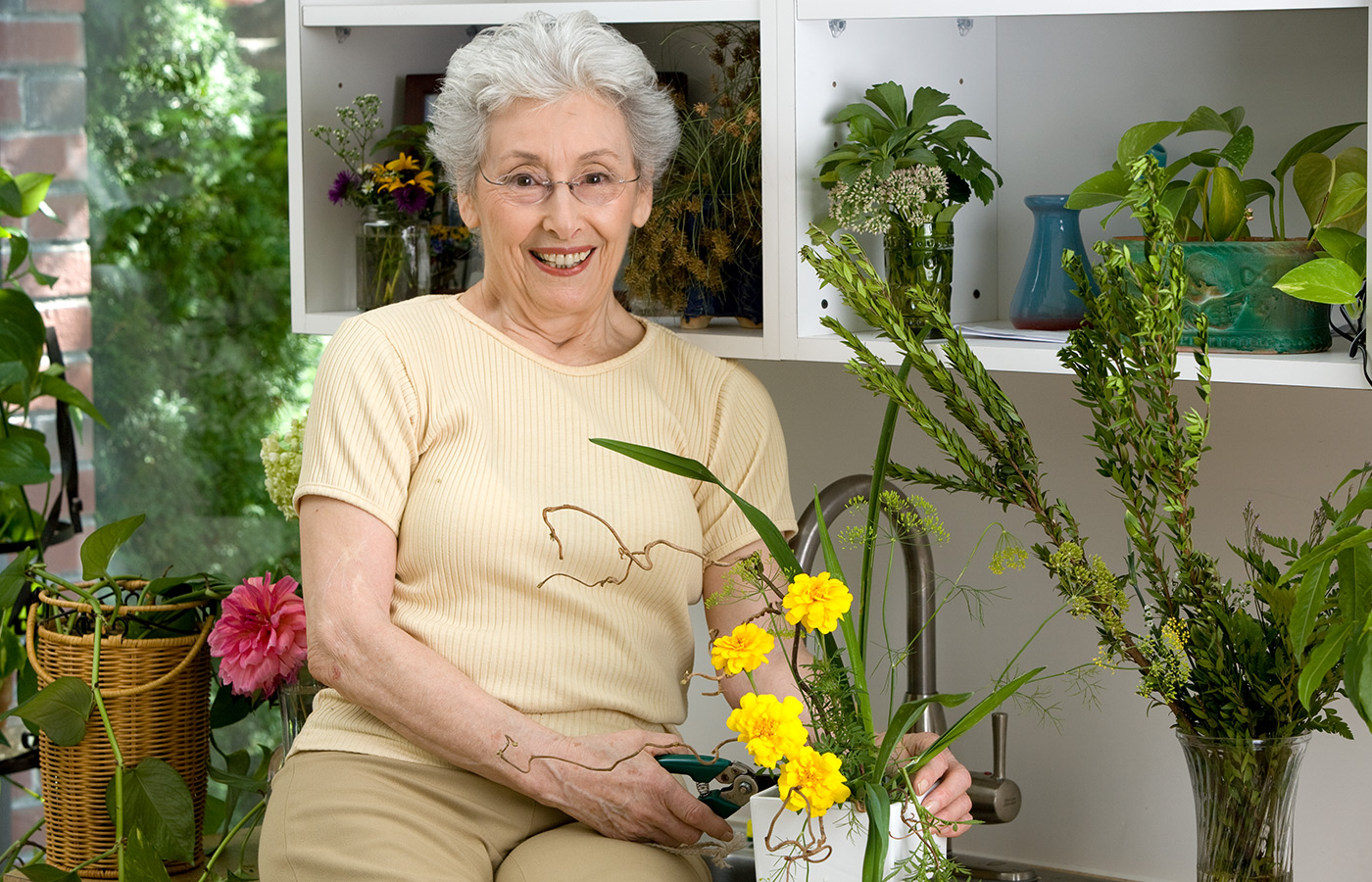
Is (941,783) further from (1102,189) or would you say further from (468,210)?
(468,210)

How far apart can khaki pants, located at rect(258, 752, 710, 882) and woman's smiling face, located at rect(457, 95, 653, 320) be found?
510 millimetres

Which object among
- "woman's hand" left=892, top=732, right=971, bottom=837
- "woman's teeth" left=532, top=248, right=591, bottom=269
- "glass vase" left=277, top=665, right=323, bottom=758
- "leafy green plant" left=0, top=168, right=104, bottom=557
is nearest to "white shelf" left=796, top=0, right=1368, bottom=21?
"woman's teeth" left=532, top=248, right=591, bottom=269

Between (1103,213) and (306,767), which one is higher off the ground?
(1103,213)

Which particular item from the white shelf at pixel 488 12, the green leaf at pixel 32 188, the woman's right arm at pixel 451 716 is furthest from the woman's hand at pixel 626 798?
the green leaf at pixel 32 188

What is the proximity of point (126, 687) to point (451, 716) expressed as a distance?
560mm

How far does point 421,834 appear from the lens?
1.31 metres

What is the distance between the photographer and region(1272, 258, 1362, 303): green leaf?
1.10 meters

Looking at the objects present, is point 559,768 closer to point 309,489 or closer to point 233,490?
point 309,489

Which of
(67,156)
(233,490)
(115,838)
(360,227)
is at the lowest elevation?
(115,838)

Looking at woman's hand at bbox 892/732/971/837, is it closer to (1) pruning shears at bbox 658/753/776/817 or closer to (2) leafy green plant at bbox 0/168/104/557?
(1) pruning shears at bbox 658/753/776/817

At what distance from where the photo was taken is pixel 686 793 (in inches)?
51.4

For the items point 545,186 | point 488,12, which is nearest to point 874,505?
point 545,186

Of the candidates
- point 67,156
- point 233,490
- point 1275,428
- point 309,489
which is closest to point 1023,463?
point 1275,428

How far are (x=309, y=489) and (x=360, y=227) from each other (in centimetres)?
52
